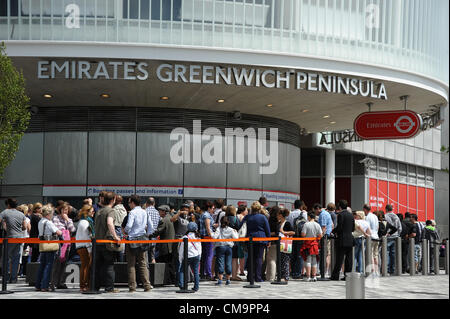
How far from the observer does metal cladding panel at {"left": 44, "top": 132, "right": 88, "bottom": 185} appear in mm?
24812

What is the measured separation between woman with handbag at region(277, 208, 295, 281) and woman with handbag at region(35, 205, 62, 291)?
5.17 metres

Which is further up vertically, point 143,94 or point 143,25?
point 143,25

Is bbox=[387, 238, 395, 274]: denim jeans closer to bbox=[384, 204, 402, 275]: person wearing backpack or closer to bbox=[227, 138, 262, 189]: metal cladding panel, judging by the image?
bbox=[384, 204, 402, 275]: person wearing backpack

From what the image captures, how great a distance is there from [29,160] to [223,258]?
1258cm

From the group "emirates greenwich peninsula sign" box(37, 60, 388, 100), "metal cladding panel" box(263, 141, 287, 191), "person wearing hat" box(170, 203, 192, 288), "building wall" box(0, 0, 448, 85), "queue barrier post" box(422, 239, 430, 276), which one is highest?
"building wall" box(0, 0, 448, 85)

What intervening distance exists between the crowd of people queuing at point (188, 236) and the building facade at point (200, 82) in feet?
16.2

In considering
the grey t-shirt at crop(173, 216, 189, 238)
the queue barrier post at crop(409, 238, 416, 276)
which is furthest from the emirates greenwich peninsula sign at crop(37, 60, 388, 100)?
the grey t-shirt at crop(173, 216, 189, 238)

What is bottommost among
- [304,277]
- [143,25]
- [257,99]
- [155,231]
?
[304,277]
